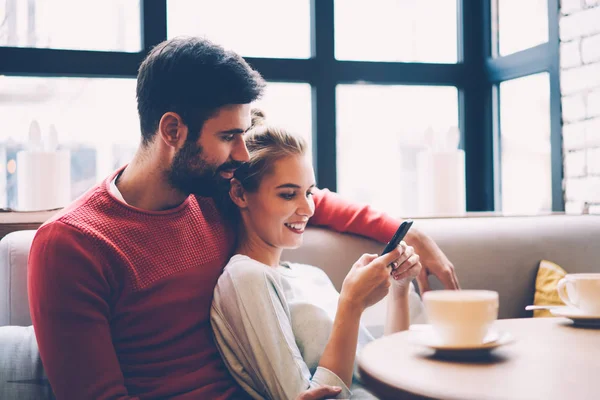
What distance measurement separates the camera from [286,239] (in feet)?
4.81

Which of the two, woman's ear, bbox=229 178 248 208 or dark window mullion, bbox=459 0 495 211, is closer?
woman's ear, bbox=229 178 248 208

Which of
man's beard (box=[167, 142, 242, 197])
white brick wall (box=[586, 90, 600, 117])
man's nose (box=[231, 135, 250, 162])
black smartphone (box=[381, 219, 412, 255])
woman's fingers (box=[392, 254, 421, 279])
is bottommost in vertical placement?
woman's fingers (box=[392, 254, 421, 279])

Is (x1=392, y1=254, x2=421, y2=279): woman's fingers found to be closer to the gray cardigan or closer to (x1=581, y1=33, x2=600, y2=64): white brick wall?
the gray cardigan

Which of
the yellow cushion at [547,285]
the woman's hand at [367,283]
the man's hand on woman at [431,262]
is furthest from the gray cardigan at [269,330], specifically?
the yellow cushion at [547,285]

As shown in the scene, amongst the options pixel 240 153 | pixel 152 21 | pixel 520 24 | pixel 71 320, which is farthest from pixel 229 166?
pixel 520 24

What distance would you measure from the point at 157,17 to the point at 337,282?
1.44m

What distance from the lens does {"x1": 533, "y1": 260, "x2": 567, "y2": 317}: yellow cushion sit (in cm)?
189

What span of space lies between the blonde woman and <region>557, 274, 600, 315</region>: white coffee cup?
0.32m

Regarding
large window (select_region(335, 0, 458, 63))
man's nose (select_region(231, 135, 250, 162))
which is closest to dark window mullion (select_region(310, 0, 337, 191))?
large window (select_region(335, 0, 458, 63))

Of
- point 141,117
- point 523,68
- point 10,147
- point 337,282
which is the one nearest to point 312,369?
point 337,282

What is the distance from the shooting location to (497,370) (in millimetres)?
870

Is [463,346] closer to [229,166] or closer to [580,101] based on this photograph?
[229,166]

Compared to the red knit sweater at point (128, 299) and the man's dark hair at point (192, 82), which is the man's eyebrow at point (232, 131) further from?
the red knit sweater at point (128, 299)

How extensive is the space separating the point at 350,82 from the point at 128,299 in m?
1.88
